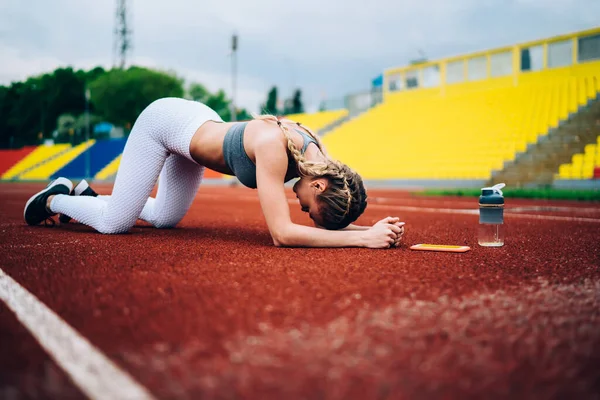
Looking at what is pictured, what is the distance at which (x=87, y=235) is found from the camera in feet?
11.6

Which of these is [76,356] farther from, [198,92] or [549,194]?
[198,92]

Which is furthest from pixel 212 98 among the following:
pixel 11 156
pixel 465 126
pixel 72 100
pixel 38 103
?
pixel 465 126

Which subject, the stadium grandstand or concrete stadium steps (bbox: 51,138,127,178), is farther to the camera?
concrete stadium steps (bbox: 51,138,127,178)

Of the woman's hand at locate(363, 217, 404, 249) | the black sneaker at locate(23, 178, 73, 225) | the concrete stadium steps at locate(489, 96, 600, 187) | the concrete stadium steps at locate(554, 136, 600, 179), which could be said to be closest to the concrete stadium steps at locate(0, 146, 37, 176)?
the concrete stadium steps at locate(489, 96, 600, 187)

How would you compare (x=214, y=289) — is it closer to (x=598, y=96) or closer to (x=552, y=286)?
(x=552, y=286)

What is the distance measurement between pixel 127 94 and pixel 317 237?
1914 inches

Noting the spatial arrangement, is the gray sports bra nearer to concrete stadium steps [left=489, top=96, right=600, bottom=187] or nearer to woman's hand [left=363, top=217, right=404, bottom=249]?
woman's hand [left=363, top=217, right=404, bottom=249]

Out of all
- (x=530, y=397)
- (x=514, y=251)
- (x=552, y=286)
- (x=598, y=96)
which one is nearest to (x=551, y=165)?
(x=598, y=96)

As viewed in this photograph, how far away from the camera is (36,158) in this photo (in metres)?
43.0

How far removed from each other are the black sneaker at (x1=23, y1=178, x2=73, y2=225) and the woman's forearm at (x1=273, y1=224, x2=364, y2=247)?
216 cm

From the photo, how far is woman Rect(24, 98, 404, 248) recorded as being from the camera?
271 cm

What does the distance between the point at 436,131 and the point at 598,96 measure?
5.83m

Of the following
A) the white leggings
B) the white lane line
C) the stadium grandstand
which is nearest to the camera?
the white lane line

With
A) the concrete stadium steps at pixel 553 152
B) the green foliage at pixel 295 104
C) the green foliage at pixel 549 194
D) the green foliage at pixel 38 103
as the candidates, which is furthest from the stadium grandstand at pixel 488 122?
the green foliage at pixel 38 103
